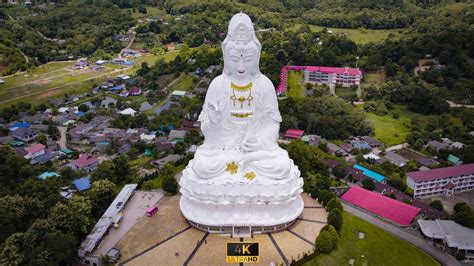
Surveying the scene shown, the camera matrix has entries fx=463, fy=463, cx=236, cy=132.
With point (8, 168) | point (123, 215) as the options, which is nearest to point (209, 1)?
point (8, 168)

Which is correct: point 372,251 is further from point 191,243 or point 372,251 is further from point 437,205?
point 191,243

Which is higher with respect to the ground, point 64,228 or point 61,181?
point 64,228

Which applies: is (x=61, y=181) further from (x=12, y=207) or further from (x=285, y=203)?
(x=285, y=203)

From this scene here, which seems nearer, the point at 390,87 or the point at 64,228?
the point at 64,228

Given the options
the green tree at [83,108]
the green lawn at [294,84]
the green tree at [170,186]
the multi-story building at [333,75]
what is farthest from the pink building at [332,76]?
the green tree at [170,186]

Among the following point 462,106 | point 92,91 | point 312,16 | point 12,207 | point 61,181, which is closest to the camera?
point 12,207

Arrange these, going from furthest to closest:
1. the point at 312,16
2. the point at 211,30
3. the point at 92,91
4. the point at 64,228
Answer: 1. the point at 312,16
2. the point at 211,30
3. the point at 92,91
4. the point at 64,228

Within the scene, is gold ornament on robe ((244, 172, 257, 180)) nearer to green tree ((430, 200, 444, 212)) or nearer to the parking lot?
the parking lot

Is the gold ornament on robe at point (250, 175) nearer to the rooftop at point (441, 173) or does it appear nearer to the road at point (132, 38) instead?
the rooftop at point (441, 173)
